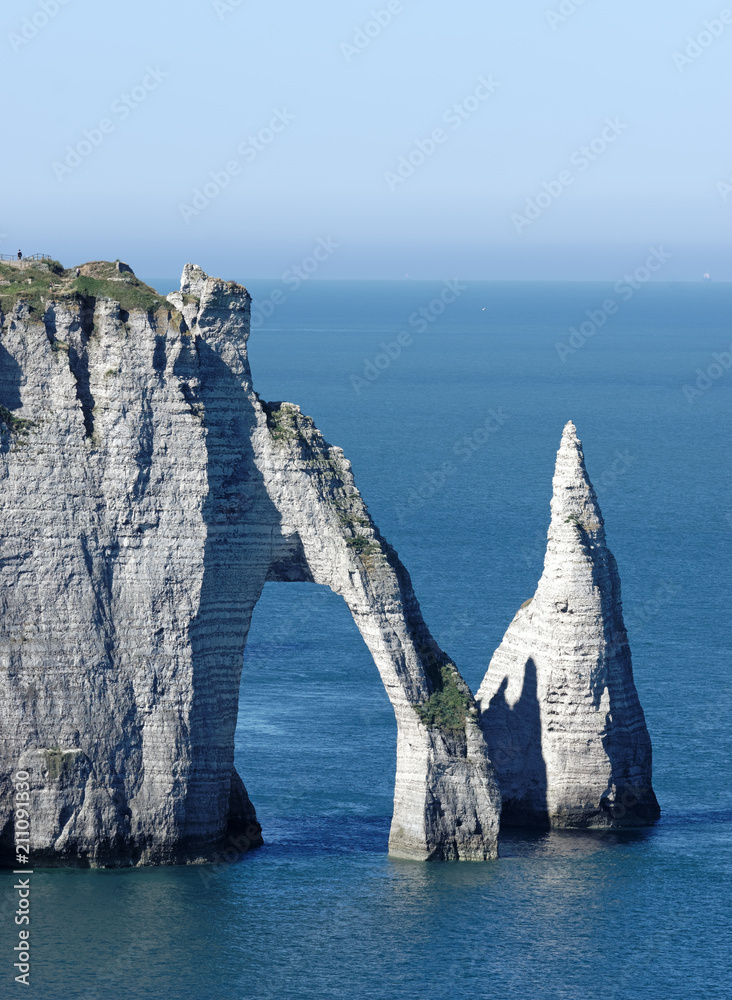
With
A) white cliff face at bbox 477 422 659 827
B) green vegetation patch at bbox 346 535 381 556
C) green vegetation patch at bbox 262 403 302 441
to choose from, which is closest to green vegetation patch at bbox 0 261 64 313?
green vegetation patch at bbox 262 403 302 441

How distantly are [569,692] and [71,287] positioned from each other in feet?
76.3

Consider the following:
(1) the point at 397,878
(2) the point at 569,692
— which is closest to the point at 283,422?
(2) the point at 569,692

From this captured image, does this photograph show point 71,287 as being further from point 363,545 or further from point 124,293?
point 363,545

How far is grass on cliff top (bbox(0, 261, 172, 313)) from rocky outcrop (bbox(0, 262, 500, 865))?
0.34ft

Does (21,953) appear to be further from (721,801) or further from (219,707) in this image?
(721,801)

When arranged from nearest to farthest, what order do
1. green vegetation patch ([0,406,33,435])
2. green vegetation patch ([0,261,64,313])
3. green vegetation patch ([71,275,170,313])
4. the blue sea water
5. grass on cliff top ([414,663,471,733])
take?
the blue sea water
green vegetation patch ([0,406,33,435])
green vegetation patch ([0,261,64,313])
green vegetation patch ([71,275,170,313])
grass on cliff top ([414,663,471,733])

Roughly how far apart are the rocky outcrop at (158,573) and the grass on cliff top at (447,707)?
0.23ft

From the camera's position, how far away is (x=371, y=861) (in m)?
66.6

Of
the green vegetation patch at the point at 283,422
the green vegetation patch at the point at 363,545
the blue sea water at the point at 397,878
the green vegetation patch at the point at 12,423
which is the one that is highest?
the green vegetation patch at the point at 283,422

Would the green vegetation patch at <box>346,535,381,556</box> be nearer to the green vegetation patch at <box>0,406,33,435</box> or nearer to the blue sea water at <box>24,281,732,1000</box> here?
the blue sea water at <box>24,281,732,1000</box>

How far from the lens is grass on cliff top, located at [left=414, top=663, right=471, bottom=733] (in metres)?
66.0

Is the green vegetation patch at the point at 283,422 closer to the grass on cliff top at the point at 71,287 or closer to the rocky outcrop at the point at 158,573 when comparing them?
the rocky outcrop at the point at 158,573

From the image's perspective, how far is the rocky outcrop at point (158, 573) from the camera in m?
63.1

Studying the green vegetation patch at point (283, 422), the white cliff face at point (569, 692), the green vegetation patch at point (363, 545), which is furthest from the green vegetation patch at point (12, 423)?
the white cliff face at point (569, 692)
